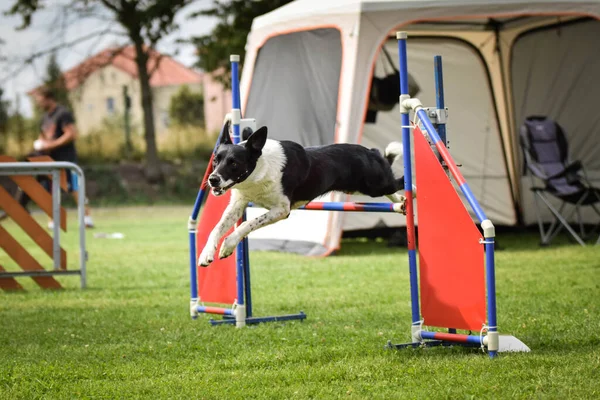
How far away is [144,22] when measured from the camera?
74.7 feet

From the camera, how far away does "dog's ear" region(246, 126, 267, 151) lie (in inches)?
176

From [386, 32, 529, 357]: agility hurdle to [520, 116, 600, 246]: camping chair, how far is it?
560cm

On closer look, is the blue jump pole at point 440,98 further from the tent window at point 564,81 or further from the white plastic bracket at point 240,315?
the tent window at point 564,81

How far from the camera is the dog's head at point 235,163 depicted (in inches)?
173

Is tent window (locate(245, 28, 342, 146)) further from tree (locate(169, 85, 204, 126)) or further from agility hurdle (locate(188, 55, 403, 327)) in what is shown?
tree (locate(169, 85, 204, 126))

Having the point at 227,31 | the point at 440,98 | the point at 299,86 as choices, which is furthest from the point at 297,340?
the point at 227,31

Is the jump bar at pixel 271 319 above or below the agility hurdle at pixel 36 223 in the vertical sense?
below

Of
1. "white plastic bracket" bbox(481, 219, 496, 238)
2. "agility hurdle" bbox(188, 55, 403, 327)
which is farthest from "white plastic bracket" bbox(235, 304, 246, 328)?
"white plastic bracket" bbox(481, 219, 496, 238)

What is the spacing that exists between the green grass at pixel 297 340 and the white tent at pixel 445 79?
1.64 meters

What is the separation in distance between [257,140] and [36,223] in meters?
3.88

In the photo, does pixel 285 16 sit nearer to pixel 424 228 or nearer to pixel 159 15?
pixel 424 228

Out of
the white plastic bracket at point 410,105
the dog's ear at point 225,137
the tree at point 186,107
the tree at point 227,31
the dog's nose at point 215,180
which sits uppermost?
the tree at point 227,31

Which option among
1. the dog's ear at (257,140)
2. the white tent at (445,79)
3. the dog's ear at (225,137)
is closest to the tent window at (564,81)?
the white tent at (445,79)

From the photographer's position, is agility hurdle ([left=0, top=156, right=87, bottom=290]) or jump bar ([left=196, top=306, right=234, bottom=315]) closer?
jump bar ([left=196, top=306, right=234, bottom=315])
